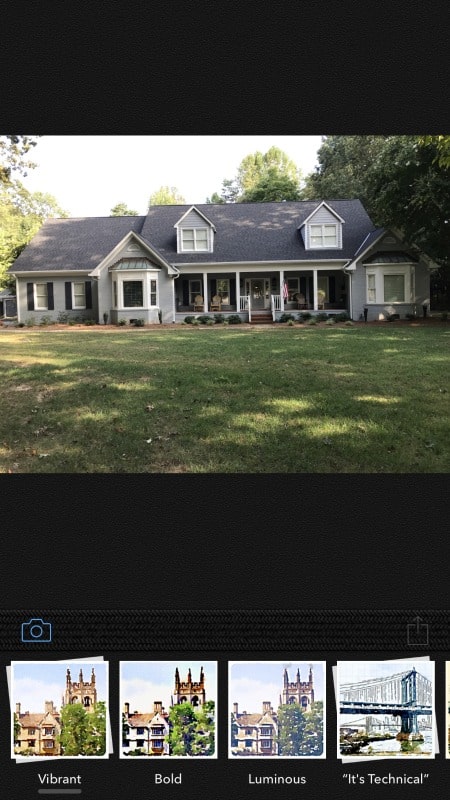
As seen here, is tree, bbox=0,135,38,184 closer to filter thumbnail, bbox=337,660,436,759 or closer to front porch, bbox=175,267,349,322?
front porch, bbox=175,267,349,322

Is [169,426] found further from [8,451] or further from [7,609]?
[7,609]

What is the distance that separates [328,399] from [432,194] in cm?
155

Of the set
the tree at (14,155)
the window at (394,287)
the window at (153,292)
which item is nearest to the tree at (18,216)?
the tree at (14,155)

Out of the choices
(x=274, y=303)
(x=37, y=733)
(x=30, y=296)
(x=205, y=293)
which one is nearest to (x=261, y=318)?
(x=274, y=303)

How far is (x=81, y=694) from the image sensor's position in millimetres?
2289

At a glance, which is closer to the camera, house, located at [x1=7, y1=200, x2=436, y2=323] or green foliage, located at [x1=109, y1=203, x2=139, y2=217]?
green foliage, located at [x1=109, y1=203, x2=139, y2=217]

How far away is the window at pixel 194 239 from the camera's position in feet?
15.8

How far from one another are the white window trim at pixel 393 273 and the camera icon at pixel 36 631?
2901 mm

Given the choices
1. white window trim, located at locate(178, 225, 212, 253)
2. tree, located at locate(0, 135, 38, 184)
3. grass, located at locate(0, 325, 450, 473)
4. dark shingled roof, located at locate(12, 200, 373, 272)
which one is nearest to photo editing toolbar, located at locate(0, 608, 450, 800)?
grass, located at locate(0, 325, 450, 473)

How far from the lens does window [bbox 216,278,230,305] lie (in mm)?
4680

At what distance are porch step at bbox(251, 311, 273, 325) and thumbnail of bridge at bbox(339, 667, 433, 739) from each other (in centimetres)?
270

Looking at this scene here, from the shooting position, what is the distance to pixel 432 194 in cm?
459

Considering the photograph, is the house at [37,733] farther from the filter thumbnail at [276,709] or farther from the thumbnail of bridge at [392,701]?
the thumbnail of bridge at [392,701]
